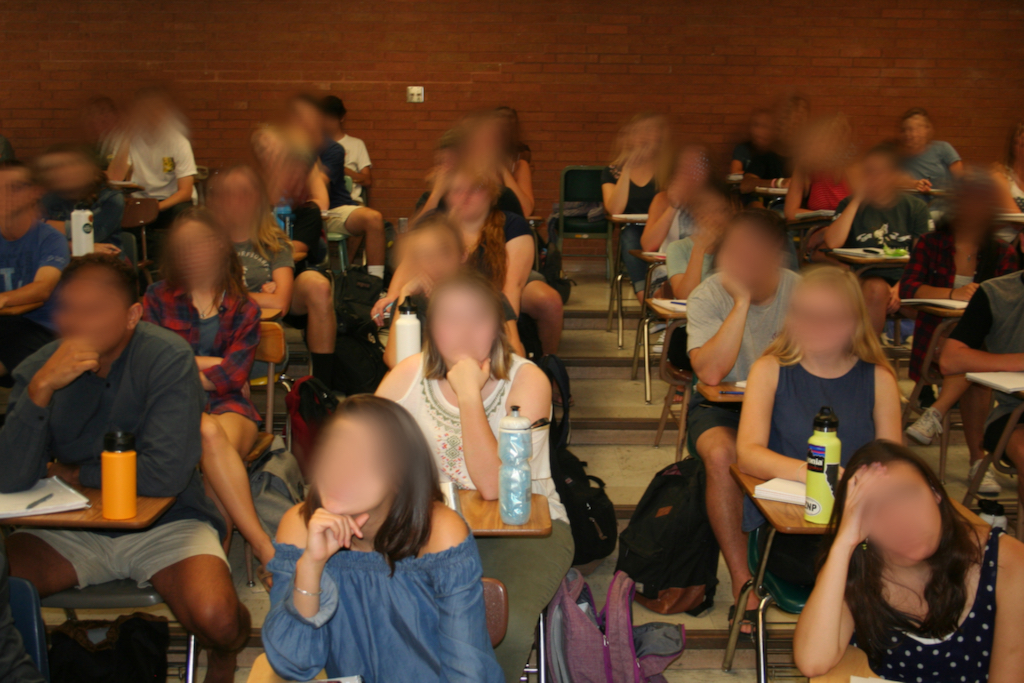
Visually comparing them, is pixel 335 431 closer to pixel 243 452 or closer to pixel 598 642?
pixel 598 642

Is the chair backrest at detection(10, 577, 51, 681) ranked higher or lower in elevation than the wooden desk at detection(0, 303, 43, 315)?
lower

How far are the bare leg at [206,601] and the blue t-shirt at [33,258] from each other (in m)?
1.93

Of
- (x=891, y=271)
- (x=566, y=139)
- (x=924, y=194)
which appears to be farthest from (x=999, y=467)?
(x=566, y=139)

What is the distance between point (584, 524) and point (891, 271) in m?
2.98

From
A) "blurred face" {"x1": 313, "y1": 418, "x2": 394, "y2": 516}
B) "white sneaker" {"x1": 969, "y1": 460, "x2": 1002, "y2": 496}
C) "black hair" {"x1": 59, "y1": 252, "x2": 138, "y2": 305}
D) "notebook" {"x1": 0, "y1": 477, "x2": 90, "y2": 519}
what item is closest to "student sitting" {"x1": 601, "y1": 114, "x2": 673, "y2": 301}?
"white sneaker" {"x1": 969, "y1": 460, "x2": 1002, "y2": 496}

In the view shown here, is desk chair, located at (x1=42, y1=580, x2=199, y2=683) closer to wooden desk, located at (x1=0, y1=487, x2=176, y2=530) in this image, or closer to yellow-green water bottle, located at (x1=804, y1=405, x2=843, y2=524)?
wooden desk, located at (x1=0, y1=487, x2=176, y2=530)

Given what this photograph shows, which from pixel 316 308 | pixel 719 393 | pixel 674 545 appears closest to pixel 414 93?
pixel 316 308

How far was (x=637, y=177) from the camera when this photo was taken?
5258 mm

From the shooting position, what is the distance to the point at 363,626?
151 cm

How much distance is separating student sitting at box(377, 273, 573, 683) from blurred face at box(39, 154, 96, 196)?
298 cm

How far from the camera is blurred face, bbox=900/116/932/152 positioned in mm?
6086

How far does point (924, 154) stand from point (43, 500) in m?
6.29

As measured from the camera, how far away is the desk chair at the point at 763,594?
203cm

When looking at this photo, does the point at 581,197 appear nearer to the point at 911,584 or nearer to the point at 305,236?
the point at 305,236
